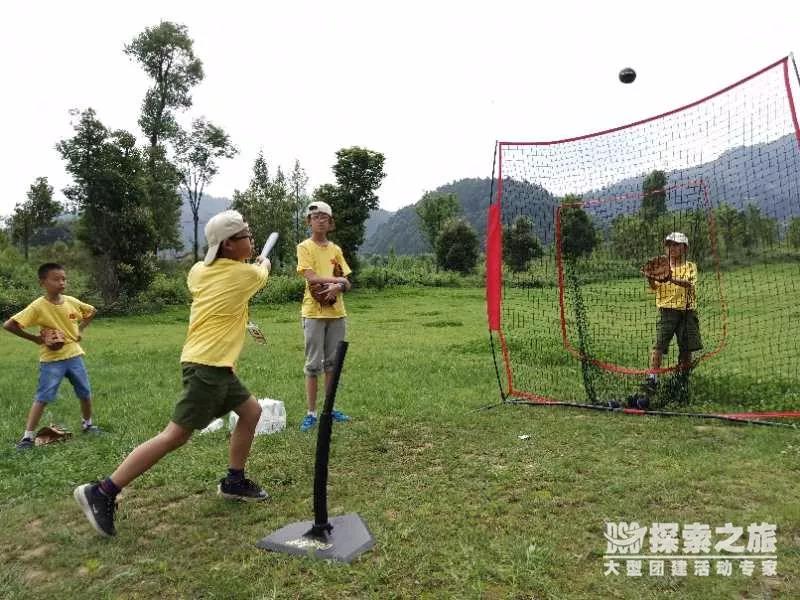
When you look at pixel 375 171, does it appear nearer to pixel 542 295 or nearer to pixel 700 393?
pixel 542 295

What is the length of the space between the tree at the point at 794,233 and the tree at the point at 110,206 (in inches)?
776

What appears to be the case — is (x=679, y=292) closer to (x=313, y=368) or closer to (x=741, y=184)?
(x=741, y=184)

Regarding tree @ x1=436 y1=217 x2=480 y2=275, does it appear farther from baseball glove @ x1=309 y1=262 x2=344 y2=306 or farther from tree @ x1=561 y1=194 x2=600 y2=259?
baseball glove @ x1=309 y1=262 x2=344 y2=306

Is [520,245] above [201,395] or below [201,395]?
above

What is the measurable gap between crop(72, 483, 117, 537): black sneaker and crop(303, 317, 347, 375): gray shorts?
2.27 meters

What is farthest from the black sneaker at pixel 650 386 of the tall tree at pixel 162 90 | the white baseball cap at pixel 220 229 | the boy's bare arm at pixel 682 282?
the tall tree at pixel 162 90

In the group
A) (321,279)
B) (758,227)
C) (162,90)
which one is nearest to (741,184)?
(758,227)

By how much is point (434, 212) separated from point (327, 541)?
4856cm

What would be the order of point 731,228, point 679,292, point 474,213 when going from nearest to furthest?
point 679,292
point 731,228
point 474,213

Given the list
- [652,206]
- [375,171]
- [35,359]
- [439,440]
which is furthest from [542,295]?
[375,171]

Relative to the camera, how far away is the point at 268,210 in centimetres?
3744

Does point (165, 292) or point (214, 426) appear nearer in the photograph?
point (214, 426)

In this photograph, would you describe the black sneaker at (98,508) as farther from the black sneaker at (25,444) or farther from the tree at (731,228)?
the tree at (731,228)

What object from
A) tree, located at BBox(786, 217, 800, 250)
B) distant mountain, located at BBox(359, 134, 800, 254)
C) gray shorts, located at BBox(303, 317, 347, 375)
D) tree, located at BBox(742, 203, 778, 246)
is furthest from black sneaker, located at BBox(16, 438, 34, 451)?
tree, located at BBox(786, 217, 800, 250)
